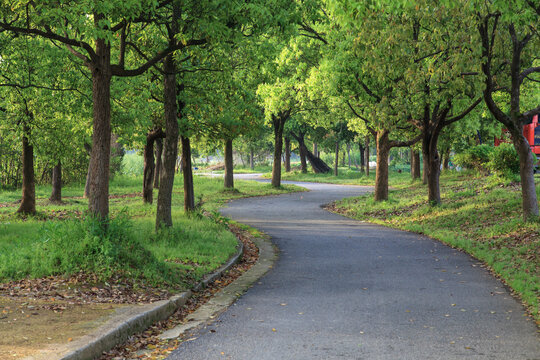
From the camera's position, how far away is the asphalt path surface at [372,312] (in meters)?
5.66

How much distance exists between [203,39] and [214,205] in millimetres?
15720

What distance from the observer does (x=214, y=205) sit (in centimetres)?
2597

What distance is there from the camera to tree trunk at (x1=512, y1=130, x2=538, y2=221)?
14352 millimetres

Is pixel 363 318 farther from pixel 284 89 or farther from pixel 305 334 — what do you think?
pixel 284 89

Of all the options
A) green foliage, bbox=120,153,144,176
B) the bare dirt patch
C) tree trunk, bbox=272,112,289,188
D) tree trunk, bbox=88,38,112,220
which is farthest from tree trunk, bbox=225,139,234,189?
the bare dirt patch

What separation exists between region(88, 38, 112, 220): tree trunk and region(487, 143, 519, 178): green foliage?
17.1 m

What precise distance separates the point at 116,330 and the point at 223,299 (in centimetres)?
262

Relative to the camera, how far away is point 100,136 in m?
9.41

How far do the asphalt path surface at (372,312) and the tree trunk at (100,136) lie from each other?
303cm

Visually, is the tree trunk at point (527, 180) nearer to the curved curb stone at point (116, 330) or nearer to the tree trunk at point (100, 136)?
the curved curb stone at point (116, 330)

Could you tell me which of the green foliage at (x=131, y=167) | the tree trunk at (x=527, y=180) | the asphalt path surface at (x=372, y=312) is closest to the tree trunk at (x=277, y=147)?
the green foliage at (x=131, y=167)

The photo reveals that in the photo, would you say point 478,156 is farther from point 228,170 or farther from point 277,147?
point 228,170

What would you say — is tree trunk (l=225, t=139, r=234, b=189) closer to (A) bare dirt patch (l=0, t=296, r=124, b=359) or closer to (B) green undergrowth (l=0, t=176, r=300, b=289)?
(B) green undergrowth (l=0, t=176, r=300, b=289)

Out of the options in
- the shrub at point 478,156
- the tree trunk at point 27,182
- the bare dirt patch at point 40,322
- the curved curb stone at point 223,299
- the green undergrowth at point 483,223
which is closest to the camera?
the bare dirt patch at point 40,322
